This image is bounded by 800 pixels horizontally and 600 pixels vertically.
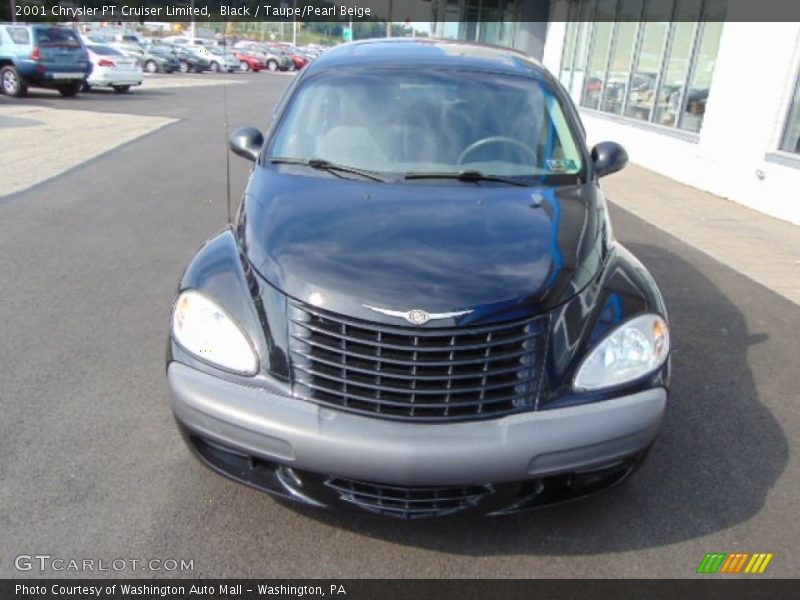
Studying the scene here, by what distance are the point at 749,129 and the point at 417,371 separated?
8973 mm

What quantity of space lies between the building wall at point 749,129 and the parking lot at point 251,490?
11.0ft

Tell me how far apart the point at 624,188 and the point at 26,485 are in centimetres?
976

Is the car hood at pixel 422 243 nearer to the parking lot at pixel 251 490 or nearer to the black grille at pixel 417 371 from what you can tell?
the black grille at pixel 417 371

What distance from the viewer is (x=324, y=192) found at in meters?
3.11

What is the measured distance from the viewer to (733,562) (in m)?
2.60

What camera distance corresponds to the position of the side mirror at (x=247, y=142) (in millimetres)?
3883

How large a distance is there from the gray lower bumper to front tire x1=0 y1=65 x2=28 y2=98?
19.8 metres

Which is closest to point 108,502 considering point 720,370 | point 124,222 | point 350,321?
point 350,321

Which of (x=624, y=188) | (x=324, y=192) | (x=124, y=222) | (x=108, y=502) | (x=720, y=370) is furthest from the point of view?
(x=624, y=188)

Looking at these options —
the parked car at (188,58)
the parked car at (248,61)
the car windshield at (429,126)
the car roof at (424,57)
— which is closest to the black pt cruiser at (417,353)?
the car windshield at (429,126)

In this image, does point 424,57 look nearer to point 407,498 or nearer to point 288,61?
point 407,498

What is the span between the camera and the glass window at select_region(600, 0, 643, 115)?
13820 millimetres

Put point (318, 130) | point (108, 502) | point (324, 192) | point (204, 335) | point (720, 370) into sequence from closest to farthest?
1. point (204, 335)
2. point (108, 502)
3. point (324, 192)
4. point (318, 130)
5. point (720, 370)

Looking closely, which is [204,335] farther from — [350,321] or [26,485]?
[26,485]
